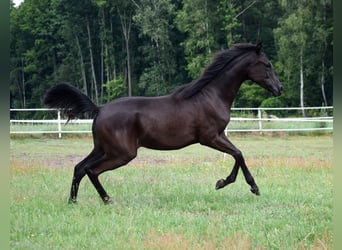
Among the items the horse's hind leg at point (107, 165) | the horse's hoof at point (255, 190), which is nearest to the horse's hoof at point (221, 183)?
the horse's hoof at point (255, 190)

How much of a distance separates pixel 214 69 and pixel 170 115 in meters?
0.77

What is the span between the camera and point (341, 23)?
60cm

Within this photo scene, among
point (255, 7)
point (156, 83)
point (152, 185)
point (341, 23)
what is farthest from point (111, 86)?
point (341, 23)

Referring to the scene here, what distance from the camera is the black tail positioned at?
504cm

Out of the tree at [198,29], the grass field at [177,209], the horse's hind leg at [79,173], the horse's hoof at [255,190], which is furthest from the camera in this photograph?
the tree at [198,29]

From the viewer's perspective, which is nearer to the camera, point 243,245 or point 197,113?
point 243,245

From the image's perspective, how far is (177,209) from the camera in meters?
4.65

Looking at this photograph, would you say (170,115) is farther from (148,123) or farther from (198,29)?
(198,29)

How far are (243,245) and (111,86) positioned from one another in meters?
25.6

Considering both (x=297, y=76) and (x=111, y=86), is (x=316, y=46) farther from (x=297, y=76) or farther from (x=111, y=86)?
(x=111, y=86)

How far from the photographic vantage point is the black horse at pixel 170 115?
16.2 ft

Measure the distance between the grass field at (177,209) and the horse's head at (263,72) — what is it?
126 cm

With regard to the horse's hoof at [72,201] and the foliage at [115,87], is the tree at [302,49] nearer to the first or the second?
the foliage at [115,87]

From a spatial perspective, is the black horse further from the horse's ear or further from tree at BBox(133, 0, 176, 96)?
tree at BBox(133, 0, 176, 96)
